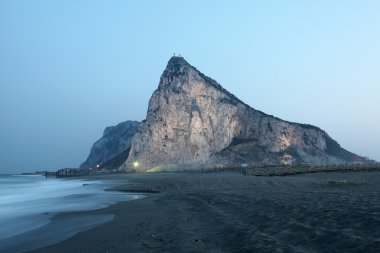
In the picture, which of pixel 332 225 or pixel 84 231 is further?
pixel 84 231

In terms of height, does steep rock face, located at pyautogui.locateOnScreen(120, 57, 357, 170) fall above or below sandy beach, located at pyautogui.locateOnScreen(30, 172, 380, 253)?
above

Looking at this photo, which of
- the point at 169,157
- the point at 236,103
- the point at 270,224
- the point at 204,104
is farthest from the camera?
the point at 236,103

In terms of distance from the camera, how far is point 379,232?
9.33 metres

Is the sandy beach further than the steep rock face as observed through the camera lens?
No

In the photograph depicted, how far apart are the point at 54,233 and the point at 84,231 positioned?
1.25m

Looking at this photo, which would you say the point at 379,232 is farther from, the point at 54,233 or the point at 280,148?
the point at 280,148

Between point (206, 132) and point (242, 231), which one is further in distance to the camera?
point (206, 132)

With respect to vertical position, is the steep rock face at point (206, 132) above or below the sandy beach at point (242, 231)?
above

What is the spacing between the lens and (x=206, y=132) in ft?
511

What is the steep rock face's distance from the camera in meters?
151

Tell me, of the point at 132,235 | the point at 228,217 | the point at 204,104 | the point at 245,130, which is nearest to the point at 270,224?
the point at 228,217

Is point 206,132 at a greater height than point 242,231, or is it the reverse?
point 206,132

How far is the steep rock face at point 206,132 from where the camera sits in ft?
495

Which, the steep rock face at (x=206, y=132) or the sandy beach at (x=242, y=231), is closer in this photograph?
the sandy beach at (x=242, y=231)
